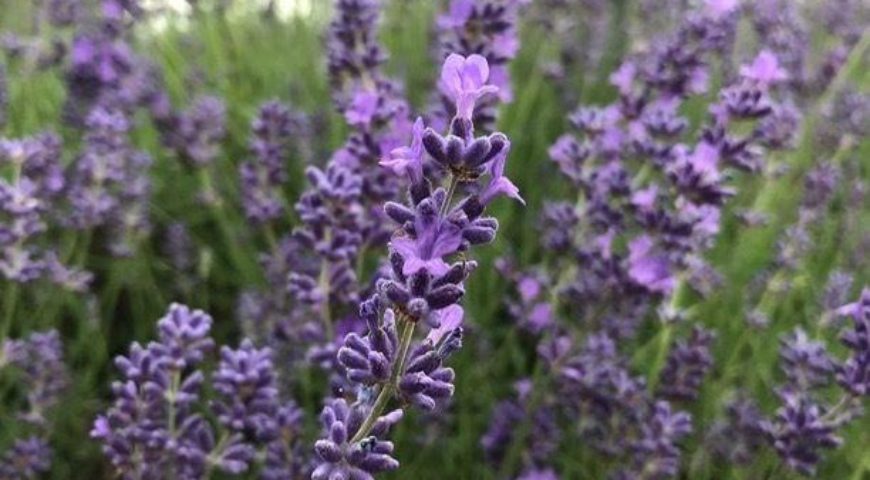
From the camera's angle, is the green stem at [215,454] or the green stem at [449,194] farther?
the green stem at [215,454]

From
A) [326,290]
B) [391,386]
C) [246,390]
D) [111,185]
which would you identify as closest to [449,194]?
[391,386]

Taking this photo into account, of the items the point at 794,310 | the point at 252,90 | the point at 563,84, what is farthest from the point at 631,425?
the point at 252,90

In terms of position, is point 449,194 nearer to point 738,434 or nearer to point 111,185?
point 738,434

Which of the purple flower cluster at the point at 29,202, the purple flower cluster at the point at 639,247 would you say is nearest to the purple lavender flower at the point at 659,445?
the purple flower cluster at the point at 639,247

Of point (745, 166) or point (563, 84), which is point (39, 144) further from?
point (563, 84)

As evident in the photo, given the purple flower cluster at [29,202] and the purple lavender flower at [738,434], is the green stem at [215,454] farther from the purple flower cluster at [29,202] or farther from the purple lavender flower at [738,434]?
the purple lavender flower at [738,434]

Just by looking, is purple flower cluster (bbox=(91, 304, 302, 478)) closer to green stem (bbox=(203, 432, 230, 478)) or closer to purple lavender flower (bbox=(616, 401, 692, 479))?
green stem (bbox=(203, 432, 230, 478))
